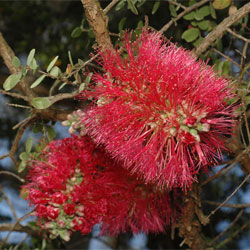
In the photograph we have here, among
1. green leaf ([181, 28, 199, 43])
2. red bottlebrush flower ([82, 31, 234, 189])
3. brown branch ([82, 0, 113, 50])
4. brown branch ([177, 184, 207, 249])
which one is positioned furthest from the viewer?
green leaf ([181, 28, 199, 43])

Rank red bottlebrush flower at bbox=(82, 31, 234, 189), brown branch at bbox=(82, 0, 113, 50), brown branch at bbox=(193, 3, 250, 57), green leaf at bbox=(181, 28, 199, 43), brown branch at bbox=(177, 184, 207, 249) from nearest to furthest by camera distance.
Result: red bottlebrush flower at bbox=(82, 31, 234, 189) < brown branch at bbox=(82, 0, 113, 50) < brown branch at bbox=(193, 3, 250, 57) < brown branch at bbox=(177, 184, 207, 249) < green leaf at bbox=(181, 28, 199, 43)

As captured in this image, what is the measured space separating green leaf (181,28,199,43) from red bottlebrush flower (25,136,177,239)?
0.55 meters

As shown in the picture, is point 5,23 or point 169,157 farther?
point 5,23

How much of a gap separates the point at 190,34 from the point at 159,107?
608mm

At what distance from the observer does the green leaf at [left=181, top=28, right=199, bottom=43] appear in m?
1.69

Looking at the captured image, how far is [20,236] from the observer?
229 centimetres

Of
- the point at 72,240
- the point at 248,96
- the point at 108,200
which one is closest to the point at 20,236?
the point at 72,240

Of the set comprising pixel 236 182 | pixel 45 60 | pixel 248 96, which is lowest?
pixel 236 182

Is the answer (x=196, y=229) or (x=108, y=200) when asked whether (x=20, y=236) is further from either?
Answer: (x=196, y=229)

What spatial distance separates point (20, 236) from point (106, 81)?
1337 millimetres

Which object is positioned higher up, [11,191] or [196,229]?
[196,229]

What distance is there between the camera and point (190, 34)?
5.58ft

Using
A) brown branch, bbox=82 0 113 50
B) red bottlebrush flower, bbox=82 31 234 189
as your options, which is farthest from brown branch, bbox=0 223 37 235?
brown branch, bbox=82 0 113 50

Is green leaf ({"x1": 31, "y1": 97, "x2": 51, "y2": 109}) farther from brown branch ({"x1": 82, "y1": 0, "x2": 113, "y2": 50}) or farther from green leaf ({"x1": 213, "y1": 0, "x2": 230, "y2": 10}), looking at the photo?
green leaf ({"x1": 213, "y1": 0, "x2": 230, "y2": 10})
